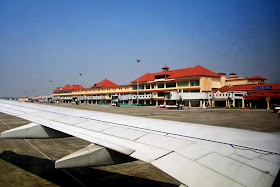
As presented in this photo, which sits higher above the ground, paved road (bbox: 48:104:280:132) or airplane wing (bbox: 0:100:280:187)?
airplane wing (bbox: 0:100:280:187)

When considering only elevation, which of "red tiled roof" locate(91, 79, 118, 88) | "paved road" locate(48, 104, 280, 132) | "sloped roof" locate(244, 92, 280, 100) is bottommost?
"paved road" locate(48, 104, 280, 132)

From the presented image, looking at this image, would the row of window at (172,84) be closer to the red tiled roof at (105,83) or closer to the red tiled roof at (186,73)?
the red tiled roof at (186,73)

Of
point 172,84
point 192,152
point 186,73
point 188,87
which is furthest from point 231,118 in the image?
point 172,84

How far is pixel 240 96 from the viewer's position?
2530 inches

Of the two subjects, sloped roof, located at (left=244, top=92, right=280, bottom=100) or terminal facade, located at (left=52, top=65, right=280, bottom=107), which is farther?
terminal facade, located at (left=52, top=65, right=280, bottom=107)

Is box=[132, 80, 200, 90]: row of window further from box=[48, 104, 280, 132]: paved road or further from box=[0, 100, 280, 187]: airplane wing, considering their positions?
box=[0, 100, 280, 187]: airplane wing

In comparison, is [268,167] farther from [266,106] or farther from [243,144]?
[266,106]

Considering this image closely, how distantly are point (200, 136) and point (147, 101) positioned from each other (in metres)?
86.8

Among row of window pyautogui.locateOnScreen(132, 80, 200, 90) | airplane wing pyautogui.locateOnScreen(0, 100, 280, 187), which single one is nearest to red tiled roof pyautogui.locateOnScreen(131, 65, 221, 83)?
row of window pyautogui.locateOnScreen(132, 80, 200, 90)

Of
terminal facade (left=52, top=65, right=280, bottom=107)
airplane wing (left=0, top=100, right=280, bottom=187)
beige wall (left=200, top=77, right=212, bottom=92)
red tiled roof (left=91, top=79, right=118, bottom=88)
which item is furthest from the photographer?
red tiled roof (left=91, top=79, right=118, bottom=88)

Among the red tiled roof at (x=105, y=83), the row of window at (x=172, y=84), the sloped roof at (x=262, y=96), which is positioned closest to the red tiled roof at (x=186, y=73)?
the row of window at (x=172, y=84)

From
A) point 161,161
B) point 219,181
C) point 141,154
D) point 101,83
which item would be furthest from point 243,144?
point 101,83

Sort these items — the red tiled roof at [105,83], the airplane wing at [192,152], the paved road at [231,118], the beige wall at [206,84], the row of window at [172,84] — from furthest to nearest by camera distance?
the red tiled roof at [105,83] → the row of window at [172,84] → the beige wall at [206,84] → the paved road at [231,118] → the airplane wing at [192,152]

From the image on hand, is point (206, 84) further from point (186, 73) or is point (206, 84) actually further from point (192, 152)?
point (192, 152)
